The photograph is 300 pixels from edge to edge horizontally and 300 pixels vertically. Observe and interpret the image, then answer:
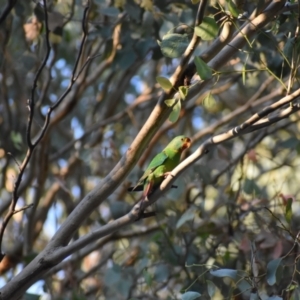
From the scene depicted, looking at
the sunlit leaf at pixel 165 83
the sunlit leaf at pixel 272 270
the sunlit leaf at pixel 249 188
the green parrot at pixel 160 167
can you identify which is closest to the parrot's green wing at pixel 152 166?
the green parrot at pixel 160 167

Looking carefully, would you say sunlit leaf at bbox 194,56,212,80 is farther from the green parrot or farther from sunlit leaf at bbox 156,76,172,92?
the green parrot

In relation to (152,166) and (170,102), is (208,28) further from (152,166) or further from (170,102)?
(152,166)

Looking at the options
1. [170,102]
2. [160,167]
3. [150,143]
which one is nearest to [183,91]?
[170,102]

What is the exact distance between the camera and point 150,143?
4.22 meters

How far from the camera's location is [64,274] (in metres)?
4.24

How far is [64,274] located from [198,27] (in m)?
2.54

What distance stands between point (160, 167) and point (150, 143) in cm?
164

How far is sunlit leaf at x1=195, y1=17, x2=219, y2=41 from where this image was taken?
2.05m

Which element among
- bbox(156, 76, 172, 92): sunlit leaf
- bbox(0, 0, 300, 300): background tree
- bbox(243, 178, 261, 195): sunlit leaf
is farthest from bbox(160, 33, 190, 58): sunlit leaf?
bbox(243, 178, 261, 195): sunlit leaf

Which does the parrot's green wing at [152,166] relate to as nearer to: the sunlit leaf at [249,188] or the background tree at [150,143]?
the background tree at [150,143]

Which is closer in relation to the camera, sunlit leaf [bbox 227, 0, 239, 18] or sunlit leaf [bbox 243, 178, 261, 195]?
sunlit leaf [bbox 227, 0, 239, 18]

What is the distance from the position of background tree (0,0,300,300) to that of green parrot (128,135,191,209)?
9cm

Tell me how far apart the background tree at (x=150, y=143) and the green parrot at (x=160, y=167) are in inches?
A: 3.6

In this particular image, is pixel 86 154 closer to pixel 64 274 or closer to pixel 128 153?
pixel 64 274
